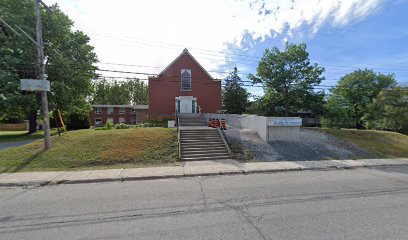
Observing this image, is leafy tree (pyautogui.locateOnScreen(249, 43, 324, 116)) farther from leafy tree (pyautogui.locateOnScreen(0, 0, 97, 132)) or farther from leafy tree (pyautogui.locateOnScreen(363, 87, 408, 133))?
leafy tree (pyautogui.locateOnScreen(0, 0, 97, 132))

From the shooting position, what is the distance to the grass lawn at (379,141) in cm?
1386

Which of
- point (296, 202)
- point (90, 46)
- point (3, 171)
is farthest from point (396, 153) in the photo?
point (90, 46)

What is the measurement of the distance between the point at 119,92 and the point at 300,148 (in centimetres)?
5091

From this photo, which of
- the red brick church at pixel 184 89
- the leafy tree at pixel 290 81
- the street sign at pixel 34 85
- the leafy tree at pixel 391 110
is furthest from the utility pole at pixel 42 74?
the leafy tree at pixel 391 110

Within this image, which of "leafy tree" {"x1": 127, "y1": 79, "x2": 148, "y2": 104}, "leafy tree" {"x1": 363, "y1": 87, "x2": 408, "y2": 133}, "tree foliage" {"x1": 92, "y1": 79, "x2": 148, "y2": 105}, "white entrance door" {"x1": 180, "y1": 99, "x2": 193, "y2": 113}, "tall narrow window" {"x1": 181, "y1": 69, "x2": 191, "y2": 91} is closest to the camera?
"white entrance door" {"x1": 180, "y1": 99, "x2": 193, "y2": 113}

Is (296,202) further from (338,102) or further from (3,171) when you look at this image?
(338,102)

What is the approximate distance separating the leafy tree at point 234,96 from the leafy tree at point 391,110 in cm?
1956

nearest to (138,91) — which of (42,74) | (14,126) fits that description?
(14,126)

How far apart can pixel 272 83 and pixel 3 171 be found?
27.3 meters

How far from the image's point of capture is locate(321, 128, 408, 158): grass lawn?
546 inches

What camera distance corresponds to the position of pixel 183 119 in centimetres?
2130

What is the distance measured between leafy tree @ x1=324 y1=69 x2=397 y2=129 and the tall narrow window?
2387 centimetres

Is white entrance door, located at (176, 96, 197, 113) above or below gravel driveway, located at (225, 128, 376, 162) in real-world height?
above

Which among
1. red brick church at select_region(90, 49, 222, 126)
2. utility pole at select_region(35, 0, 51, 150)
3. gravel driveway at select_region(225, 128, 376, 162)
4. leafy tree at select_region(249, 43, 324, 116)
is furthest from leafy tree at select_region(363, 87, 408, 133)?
utility pole at select_region(35, 0, 51, 150)
